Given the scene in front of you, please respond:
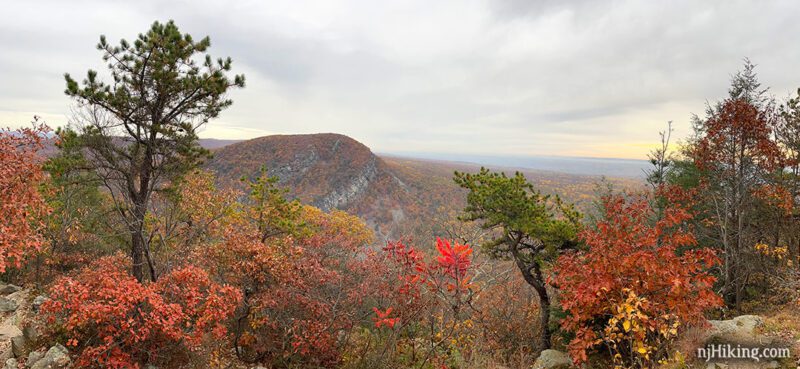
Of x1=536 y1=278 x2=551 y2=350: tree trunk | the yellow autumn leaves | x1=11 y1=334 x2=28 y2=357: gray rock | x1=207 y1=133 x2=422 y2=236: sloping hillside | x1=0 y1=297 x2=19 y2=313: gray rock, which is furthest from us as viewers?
x1=207 y1=133 x2=422 y2=236: sloping hillside

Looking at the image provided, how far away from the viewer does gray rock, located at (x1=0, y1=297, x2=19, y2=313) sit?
1386 cm

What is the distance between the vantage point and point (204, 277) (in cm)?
886

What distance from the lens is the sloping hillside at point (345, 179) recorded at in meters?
89.7

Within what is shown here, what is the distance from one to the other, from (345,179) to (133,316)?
3498 inches

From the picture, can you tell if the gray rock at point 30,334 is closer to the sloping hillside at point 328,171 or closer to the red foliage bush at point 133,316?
the red foliage bush at point 133,316

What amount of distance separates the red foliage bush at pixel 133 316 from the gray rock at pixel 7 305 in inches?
295

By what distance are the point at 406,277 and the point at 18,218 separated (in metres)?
7.99

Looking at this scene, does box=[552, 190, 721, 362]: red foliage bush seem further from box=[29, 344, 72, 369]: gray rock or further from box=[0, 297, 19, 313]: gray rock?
box=[0, 297, 19, 313]: gray rock

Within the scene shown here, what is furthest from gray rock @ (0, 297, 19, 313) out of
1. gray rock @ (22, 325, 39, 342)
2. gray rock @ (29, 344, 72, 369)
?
gray rock @ (29, 344, 72, 369)

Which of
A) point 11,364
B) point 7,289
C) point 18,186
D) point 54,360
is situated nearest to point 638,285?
point 18,186

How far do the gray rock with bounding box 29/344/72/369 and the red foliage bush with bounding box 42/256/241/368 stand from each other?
312 millimetres

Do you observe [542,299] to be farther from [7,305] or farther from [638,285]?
[7,305]

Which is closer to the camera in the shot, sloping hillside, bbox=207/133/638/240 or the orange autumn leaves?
the orange autumn leaves

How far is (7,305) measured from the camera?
1401 centimetres
